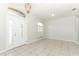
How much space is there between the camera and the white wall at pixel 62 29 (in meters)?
7.60

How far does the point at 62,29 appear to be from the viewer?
326 inches

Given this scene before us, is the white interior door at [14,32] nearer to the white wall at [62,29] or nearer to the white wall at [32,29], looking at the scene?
the white wall at [32,29]

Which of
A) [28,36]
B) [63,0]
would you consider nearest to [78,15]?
[28,36]

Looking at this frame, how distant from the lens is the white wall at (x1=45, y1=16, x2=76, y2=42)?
7.60 m

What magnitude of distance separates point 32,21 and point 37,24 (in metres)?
0.42

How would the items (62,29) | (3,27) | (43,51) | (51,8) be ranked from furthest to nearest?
(62,29), (51,8), (43,51), (3,27)

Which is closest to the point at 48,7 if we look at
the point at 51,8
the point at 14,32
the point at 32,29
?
the point at 51,8

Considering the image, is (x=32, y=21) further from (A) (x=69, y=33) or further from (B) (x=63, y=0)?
(B) (x=63, y=0)

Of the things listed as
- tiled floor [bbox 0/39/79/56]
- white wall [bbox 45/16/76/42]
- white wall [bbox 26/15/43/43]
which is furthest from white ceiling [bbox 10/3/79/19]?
white wall [bbox 45/16/76/42]

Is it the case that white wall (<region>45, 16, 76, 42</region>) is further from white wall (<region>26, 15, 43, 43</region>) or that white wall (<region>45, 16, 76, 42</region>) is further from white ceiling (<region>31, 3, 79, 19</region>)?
white ceiling (<region>31, 3, 79, 19</region>)

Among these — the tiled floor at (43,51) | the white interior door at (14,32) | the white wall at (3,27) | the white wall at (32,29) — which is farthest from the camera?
the white wall at (32,29)

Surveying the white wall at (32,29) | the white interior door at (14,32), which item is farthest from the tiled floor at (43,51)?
the white wall at (32,29)

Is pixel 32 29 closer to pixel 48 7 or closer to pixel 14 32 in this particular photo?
pixel 14 32

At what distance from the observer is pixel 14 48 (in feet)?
14.1
